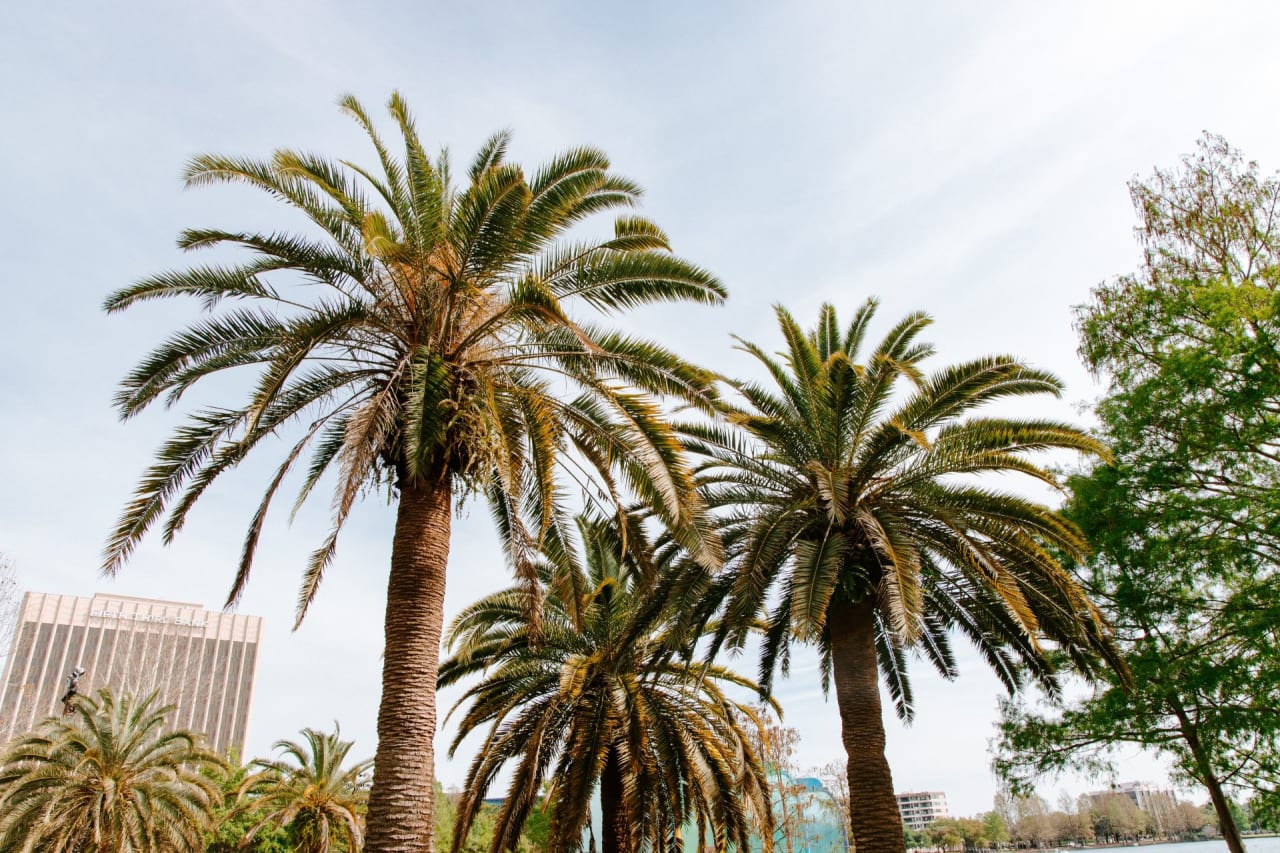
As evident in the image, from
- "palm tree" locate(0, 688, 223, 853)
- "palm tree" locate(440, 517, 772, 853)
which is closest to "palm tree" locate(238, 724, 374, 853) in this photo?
"palm tree" locate(0, 688, 223, 853)

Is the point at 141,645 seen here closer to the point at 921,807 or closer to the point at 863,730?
the point at 863,730

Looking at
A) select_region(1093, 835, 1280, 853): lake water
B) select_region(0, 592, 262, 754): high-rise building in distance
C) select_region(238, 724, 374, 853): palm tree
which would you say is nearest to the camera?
select_region(238, 724, 374, 853): palm tree

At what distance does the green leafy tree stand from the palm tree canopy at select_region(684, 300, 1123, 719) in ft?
11.7

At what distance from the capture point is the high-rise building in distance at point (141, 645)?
105944 mm

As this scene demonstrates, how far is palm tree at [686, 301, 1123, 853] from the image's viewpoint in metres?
11.4

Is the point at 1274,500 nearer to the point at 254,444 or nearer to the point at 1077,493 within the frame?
the point at 1077,493

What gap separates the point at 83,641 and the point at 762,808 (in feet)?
414

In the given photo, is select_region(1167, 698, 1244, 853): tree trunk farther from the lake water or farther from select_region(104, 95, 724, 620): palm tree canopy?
the lake water

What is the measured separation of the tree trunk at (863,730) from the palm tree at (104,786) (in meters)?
19.2

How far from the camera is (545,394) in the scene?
10.0 meters

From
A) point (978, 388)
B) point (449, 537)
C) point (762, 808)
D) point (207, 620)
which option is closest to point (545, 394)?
point (449, 537)

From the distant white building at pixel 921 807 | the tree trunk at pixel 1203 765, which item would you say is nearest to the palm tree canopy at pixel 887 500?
the tree trunk at pixel 1203 765

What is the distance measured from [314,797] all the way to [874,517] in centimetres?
2319

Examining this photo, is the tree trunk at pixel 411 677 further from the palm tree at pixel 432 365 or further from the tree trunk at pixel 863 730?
the tree trunk at pixel 863 730
